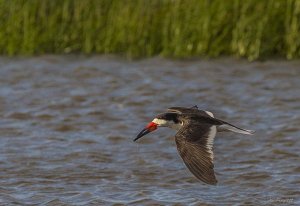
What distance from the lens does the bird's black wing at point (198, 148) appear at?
20.7 ft

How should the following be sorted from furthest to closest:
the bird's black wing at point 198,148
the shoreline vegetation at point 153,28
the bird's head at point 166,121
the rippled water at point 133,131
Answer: the shoreline vegetation at point 153,28, the rippled water at point 133,131, the bird's head at point 166,121, the bird's black wing at point 198,148

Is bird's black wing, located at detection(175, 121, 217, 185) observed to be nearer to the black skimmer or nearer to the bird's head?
the black skimmer

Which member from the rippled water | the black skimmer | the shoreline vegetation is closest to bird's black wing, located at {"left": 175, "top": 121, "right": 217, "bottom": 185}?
the black skimmer

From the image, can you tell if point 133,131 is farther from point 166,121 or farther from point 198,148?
point 198,148

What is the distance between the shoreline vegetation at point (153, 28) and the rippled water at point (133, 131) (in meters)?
0.21

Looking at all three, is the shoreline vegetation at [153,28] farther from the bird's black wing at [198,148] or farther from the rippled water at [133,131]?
the bird's black wing at [198,148]

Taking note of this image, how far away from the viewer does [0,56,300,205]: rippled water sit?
777 cm

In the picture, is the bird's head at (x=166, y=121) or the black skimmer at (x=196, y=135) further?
the bird's head at (x=166, y=121)

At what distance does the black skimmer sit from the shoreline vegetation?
13.9 feet

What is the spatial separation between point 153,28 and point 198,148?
554 centimetres

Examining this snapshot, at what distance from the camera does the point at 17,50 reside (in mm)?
12539

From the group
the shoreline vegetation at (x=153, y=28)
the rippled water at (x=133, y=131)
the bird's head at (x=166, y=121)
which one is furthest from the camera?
the shoreline vegetation at (x=153, y=28)

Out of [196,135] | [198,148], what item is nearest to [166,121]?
[196,135]

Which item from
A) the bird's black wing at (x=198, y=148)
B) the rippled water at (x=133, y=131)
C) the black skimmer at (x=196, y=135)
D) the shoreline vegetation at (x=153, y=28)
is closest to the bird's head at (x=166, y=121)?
the black skimmer at (x=196, y=135)
